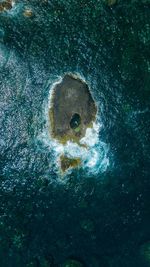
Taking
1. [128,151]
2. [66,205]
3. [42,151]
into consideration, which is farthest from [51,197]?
[128,151]

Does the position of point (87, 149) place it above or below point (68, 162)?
above

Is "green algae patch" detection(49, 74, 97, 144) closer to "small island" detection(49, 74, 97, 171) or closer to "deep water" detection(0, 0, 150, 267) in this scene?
"small island" detection(49, 74, 97, 171)

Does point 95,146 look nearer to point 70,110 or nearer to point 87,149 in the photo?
point 87,149

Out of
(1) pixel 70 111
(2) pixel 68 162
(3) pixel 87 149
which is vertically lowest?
(2) pixel 68 162

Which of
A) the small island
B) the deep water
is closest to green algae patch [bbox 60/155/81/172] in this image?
the small island

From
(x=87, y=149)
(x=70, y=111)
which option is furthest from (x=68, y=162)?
(x=70, y=111)

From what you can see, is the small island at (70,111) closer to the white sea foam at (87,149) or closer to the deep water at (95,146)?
the white sea foam at (87,149)
